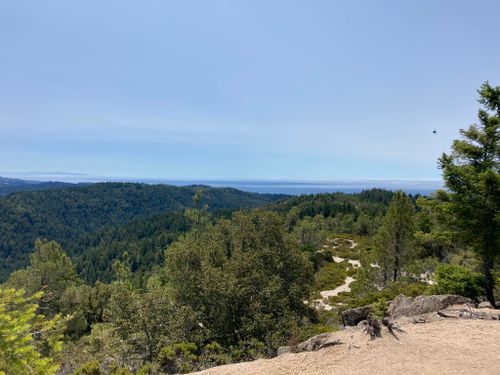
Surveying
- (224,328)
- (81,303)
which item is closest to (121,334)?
(224,328)

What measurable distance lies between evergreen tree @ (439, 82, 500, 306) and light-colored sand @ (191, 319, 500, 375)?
17.0ft

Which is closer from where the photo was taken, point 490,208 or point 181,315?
point 490,208

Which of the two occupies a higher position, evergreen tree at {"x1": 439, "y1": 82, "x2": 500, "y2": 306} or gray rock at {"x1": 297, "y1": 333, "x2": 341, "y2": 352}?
evergreen tree at {"x1": 439, "y1": 82, "x2": 500, "y2": 306}

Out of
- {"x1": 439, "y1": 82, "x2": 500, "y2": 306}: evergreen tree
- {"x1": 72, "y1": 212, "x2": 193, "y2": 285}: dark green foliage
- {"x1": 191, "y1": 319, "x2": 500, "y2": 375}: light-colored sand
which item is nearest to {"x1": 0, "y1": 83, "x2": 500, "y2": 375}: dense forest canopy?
{"x1": 439, "y1": 82, "x2": 500, "y2": 306}: evergreen tree

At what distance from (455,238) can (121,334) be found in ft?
69.8

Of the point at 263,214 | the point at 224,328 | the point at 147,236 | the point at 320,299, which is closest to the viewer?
the point at 224,328

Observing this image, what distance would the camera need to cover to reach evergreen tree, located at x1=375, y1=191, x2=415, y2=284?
33.0 metres

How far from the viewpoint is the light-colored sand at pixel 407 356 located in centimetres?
1123

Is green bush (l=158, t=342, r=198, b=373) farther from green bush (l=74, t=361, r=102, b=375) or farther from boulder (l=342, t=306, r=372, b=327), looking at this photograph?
boulder (l=342, t=306, r=372, b=327)

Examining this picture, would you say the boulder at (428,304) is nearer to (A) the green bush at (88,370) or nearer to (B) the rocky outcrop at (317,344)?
(B) the rocky outcrop at (317,344)

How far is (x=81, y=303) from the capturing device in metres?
46.1

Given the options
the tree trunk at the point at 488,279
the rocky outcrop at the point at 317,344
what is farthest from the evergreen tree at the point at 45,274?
the tree trunk at the point at 488,279

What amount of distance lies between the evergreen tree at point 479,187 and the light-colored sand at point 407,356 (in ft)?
17.0

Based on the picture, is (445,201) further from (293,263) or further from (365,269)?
(365,269)
